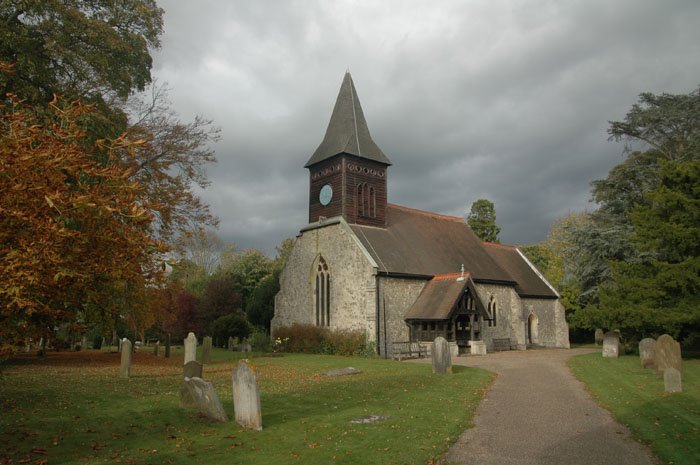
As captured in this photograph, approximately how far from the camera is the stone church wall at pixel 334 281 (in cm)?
2753

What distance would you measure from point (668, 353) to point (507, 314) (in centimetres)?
1951

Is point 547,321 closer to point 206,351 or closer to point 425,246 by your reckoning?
point 425,246

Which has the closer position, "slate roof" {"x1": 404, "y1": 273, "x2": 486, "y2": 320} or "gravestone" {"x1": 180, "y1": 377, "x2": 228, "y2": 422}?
"gravestone" {"x1": 180, "y1": 377, "x2": 228, "y2": 422}

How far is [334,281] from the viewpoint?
29797 mm

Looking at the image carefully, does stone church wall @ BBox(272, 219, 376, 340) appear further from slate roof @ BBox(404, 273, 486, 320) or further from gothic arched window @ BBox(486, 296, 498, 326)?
gothic arched window @ BBox(486, 296, 498, 326)

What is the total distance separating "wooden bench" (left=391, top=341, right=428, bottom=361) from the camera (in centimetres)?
2620

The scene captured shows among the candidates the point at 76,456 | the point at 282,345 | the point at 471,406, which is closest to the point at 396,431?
the point at 471,406

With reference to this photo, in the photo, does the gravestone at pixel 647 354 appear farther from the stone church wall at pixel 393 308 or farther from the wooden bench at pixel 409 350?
the stone church wall at pixel 393 308

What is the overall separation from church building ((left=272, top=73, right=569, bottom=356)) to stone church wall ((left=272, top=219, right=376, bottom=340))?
59 mm

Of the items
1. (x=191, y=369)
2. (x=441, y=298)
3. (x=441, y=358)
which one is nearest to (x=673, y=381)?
(x=441, y=358)

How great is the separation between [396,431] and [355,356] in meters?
18.0

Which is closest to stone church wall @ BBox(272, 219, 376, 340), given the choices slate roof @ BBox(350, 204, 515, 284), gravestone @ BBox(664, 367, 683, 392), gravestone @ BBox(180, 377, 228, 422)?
slate roof @ BBox(350, 204, 515, 284)

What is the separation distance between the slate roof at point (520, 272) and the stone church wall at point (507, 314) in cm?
130

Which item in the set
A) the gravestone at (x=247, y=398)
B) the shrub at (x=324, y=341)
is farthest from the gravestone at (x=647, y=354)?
the gravestone at (x=247, y=398)
